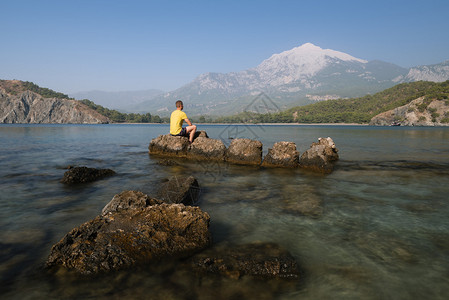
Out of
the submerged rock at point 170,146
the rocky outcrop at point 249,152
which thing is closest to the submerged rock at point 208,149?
the rocky outcrop at point 249,152

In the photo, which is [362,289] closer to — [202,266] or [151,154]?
[202,266]

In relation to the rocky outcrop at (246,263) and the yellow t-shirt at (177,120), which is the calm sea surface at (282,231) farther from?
the yellow t-shirt at (177,120)

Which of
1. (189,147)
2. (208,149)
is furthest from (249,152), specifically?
(189,147)

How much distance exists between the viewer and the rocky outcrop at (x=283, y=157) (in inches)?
544

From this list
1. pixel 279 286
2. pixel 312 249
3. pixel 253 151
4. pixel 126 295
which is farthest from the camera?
pixel 253 151

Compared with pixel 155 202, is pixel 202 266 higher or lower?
lower

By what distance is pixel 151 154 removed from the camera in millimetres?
18891

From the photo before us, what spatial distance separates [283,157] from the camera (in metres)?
14.0

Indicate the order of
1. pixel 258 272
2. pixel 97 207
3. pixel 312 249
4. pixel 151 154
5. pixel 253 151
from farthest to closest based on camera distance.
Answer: pixel 151 154 → pixel 253 151 → pixel 97 207 → pixel 312 249 → pixel 258 272

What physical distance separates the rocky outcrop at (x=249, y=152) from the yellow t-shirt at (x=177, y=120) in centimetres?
64

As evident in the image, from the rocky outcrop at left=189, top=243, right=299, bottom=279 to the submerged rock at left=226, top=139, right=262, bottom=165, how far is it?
1018 cm

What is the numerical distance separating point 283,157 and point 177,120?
6.95m

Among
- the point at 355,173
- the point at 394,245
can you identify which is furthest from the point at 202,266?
the point at 355,173

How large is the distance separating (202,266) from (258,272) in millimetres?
897
